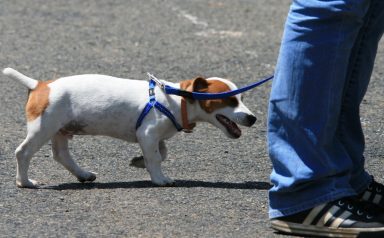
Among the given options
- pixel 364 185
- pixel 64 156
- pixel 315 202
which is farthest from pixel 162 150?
pixel 315 202

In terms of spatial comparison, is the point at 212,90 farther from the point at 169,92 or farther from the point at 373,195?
the point at 373,195

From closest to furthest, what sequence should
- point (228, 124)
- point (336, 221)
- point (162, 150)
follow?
point (336, 221) → point (228, 124) → point (162, 150)

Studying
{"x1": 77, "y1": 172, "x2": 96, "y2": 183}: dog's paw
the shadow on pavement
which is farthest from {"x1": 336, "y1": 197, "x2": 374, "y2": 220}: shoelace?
{"x1": 77, "y1": 172, "x2": 96, "y2": 183}: dog's paw

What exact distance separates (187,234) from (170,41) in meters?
5.49

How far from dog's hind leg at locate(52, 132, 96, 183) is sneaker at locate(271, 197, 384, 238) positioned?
1.38 meters

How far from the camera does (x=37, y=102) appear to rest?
523cm

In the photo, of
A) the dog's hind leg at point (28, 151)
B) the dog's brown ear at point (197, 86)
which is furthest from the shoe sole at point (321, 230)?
the dog's hind leg at point (28, 151)

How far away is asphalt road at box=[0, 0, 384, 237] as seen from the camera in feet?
15.1

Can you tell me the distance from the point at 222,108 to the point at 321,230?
128 cm

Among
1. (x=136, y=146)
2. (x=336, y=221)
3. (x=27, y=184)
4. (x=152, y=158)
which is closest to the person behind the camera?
(x=336, y=221)

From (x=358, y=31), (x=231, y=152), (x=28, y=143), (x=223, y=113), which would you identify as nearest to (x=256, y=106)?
(x=231, y=152)

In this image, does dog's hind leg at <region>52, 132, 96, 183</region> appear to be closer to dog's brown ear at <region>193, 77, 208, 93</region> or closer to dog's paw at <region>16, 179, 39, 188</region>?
dog's paw at <region>16, 179, 39, 188</region>

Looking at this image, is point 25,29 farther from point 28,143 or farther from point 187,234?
point 187,234

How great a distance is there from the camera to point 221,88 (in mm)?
5355
